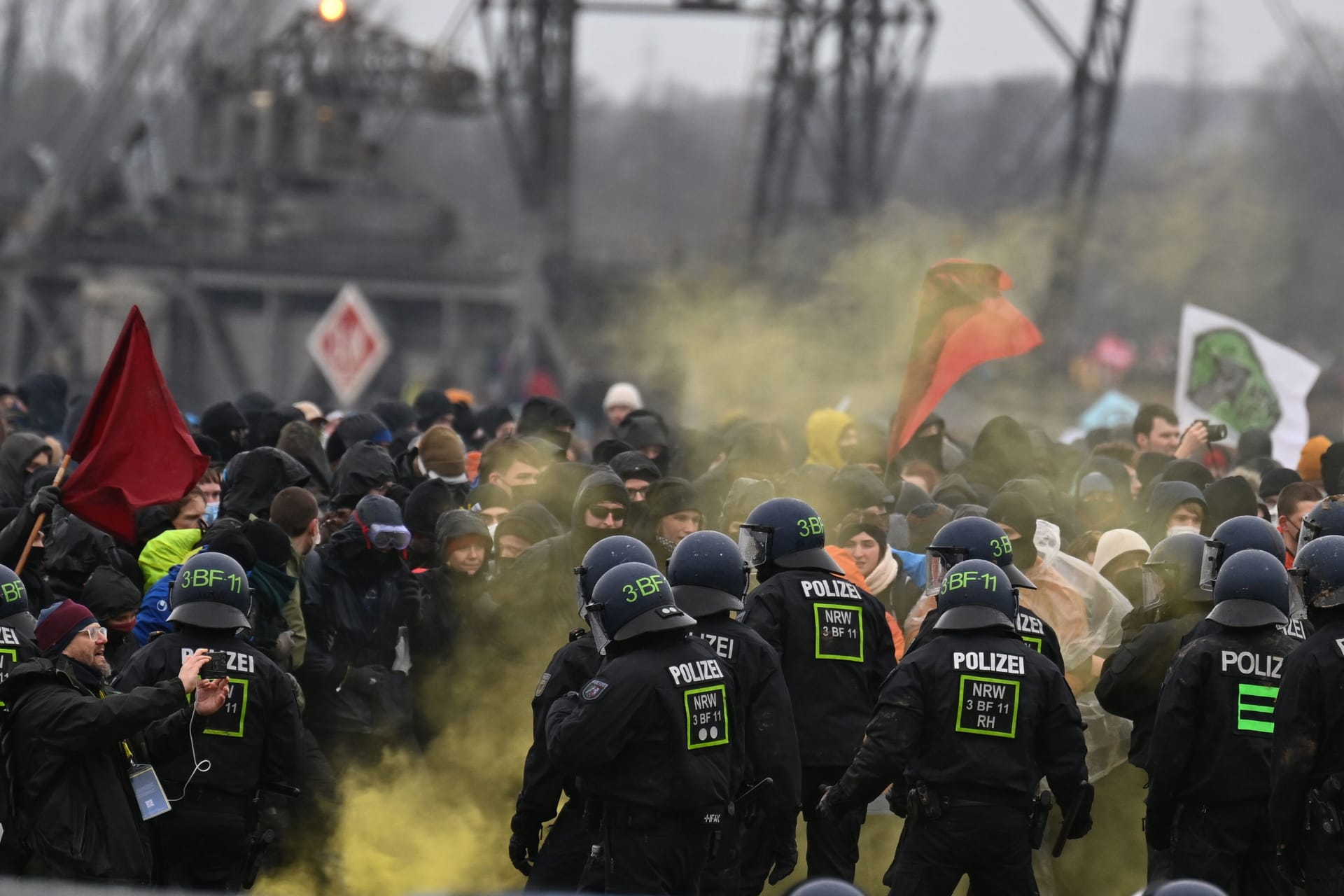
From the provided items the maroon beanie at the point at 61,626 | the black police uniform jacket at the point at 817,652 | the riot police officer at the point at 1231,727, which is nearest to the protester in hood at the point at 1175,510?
the riot police officer at the point at 1231,727

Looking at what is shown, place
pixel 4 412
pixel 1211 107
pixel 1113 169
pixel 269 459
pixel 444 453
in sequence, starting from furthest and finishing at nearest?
1. pixel 1211 107
2. pixel 1113 169
3. pixel 4 412
4. pixel 444 453
5. pixel 269 459

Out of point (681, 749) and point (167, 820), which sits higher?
point (681, 749)

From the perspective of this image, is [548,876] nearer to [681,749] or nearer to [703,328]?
[681,749]

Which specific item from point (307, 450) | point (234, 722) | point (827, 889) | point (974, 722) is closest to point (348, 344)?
point (307, 450)

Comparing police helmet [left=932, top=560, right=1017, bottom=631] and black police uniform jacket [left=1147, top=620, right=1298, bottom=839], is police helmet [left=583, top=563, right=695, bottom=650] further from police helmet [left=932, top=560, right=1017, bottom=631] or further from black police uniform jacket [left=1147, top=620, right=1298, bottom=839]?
black police uniform jacket [left=1147, top=620, right=1298, bottom=839]

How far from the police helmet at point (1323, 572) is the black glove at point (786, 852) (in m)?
1.92

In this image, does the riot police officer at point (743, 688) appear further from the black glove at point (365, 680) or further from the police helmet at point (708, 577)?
the black glove at point (365, 680)

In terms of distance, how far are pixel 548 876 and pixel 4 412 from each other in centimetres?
746

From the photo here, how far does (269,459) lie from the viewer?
9.01 meters

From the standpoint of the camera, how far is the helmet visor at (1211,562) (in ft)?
23.8

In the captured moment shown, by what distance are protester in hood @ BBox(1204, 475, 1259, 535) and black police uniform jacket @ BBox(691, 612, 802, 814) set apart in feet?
11.3

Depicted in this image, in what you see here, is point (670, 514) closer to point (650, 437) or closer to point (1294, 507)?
point (1294, 507)

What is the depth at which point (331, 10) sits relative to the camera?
2258 centimetres

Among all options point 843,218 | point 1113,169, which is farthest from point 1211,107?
point 843,218
